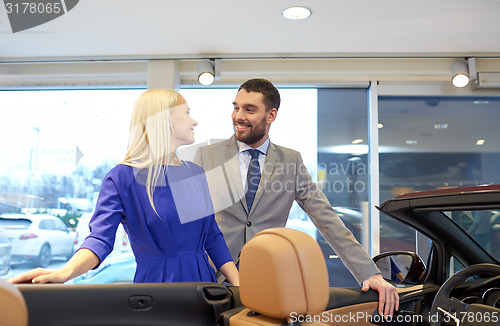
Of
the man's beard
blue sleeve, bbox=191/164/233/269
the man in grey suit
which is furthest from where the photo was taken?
the man's beard

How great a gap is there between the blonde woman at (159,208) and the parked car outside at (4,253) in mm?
3943

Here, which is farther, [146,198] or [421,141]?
[421,141]

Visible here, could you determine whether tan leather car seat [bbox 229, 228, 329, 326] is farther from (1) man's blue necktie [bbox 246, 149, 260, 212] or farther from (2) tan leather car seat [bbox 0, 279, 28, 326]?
(1) man's blue necktie [bbox 246, 149, 260, 212]

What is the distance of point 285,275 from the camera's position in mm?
739

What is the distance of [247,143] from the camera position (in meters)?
2.03

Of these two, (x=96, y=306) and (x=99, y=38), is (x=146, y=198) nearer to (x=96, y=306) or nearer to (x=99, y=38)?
(x=96, y=306)

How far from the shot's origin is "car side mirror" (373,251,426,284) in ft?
5.09

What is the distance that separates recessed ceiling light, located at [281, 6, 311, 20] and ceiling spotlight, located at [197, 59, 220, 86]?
3.36 feet

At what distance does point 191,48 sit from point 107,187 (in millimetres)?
3053

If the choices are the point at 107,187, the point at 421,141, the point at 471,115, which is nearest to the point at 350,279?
the point at 421,141

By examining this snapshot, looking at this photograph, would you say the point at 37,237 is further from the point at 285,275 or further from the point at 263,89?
the point at 285,275

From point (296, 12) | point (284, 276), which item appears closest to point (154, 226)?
point (284, 276)

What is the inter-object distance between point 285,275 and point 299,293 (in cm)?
4

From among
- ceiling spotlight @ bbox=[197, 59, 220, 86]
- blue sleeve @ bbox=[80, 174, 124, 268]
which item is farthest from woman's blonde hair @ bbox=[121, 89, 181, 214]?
ceiling spotlight @ bbox=[197, 59, 220, 86]
